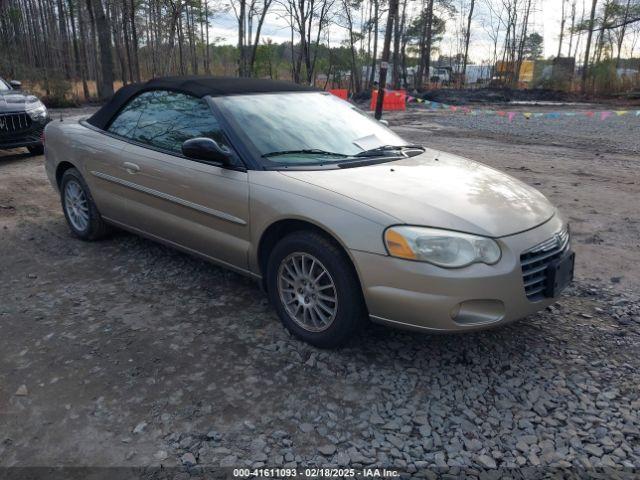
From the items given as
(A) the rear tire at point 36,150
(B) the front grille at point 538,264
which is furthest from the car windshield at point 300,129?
(A) the rear tire at point 36,150

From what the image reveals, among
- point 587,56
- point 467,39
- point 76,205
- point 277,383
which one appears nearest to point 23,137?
point 76,205

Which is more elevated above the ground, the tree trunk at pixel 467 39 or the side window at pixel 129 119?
the tree trunk at pixel 467 39

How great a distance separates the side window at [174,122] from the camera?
375cm

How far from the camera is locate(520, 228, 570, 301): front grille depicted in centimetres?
286

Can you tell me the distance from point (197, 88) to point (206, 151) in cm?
88

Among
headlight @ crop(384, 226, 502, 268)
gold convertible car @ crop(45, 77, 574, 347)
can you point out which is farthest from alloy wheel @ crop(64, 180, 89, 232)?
headlight @ crop(384, 226, 502, 268)

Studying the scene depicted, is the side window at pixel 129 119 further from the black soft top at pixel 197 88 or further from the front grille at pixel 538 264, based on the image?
the front grille at pixel 538 264

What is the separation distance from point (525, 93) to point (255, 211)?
2914cm

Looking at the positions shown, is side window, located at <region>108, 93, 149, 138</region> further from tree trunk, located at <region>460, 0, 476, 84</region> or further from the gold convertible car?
tree trunk, located at <region>460, 0, 476, 84</region>

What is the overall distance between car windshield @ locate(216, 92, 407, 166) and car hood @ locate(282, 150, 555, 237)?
29 cm

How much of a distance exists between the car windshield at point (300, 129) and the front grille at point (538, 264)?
1337 mm

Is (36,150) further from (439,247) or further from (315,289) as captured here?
(439,247)

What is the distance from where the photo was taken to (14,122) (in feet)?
28.7

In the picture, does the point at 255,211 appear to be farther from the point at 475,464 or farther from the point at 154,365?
the point at 475,464
